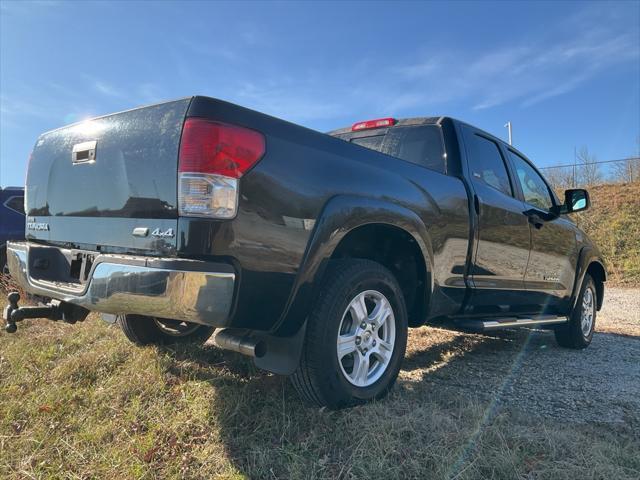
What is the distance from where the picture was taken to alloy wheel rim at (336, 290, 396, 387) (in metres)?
2.63

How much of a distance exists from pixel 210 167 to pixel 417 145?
234 cm

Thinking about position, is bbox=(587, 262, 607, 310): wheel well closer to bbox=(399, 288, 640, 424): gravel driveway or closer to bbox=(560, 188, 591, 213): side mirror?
bbox=(399, 288, 640, 424): gravel driveway

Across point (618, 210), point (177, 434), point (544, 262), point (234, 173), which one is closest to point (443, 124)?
point (544, 262)

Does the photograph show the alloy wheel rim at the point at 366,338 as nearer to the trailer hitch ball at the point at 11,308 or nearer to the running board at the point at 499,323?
the running board at the point at 499,323

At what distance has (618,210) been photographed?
16703mm

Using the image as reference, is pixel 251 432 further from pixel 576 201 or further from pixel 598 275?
pixel 598 275

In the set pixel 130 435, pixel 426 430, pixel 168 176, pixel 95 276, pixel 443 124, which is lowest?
pixel 130 435

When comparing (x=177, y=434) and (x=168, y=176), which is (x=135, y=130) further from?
(x=177, y=434)

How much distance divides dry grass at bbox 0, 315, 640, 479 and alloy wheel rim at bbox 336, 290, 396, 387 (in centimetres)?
20

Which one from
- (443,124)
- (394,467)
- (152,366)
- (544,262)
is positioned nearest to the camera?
(394,467)

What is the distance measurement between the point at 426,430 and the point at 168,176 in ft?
5.79

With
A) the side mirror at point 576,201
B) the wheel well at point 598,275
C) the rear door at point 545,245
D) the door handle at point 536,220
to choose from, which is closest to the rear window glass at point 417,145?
the rear door at point 545,245

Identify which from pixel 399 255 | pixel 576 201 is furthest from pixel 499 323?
pixel 576 201

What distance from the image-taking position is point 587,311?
18.0 ft
